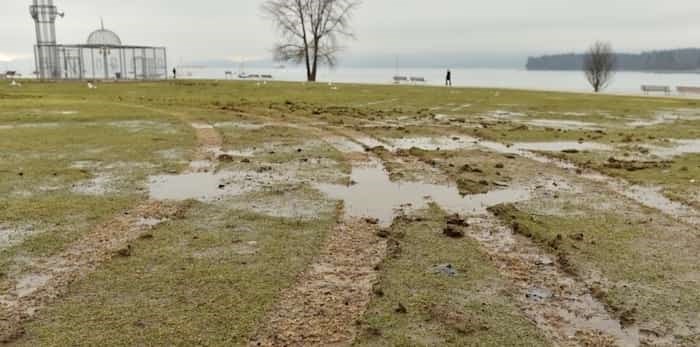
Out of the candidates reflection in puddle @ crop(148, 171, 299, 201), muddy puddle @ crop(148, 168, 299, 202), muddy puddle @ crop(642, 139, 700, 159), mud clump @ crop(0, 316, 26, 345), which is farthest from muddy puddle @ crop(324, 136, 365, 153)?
mud clump @ crop(0, 316, 26, 345)

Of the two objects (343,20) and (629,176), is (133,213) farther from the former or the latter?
(343,20)

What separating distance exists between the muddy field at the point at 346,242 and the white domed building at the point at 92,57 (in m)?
34.5

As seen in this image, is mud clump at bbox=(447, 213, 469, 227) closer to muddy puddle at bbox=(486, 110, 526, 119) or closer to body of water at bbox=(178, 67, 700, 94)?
muddy puddle at bbox=(486, 110, 526, 119)

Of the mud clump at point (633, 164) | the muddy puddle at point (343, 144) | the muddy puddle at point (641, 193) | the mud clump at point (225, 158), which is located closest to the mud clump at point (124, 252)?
the mud clump at point (225, 158)

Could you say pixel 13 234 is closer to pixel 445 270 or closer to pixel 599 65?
pixel 445 270

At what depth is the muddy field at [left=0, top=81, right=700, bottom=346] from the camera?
4434mm

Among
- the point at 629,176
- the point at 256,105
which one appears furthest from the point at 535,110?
the point at 629,176

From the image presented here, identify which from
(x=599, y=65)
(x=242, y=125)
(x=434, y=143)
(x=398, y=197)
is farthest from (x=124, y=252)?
(x=599, y=65)

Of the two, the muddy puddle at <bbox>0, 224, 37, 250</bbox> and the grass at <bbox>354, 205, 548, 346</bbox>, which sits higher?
the muddy puddle at <bbox>0, 224, 37, 250</bbox>

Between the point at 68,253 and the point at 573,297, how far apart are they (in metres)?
5.05

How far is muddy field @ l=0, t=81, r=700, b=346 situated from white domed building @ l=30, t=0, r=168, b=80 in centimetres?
3446

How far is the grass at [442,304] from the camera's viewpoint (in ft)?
13.9

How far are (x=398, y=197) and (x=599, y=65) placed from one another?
57770mm

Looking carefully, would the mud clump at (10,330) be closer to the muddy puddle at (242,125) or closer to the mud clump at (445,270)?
the mud clump at (445,270)
